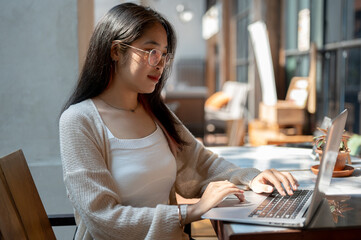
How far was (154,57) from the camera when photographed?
1.56 m

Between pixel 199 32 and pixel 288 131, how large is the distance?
543 inches

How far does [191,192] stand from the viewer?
73.1 inches

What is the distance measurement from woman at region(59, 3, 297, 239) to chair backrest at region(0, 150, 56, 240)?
137 mm

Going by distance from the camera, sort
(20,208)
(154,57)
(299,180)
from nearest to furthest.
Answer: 1. (20,208)
2. (154,57)
3. (299,180)

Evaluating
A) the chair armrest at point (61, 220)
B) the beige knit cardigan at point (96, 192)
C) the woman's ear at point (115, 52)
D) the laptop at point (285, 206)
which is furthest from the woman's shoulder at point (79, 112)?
the laptop at point (285, 206)

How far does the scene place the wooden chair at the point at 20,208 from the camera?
1316 mm

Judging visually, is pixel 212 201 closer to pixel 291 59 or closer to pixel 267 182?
pixel 267 182

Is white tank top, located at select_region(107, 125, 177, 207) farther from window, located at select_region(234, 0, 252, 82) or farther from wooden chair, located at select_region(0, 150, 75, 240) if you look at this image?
window, located at select_region(234, 0, 252, 82)

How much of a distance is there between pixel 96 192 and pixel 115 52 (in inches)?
19.9

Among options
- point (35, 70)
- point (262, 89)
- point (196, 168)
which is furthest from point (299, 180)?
point (262, 89)

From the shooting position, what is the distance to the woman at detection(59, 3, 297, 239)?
136cm

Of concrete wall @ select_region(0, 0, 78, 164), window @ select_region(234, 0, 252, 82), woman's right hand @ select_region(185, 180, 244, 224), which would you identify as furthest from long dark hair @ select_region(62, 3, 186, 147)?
window @ select_region(234, 0, 252, 82)

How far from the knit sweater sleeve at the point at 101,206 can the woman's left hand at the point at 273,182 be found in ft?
1.09

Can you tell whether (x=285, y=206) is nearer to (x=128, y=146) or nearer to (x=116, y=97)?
(x=128, y=146)
